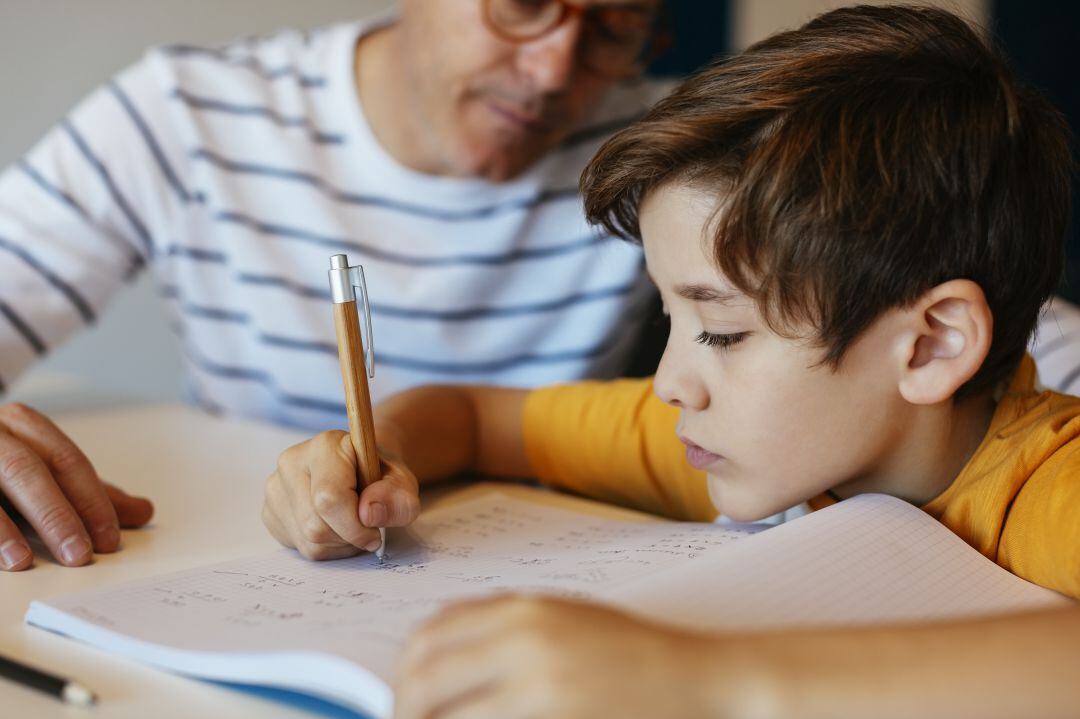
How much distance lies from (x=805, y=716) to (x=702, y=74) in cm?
51

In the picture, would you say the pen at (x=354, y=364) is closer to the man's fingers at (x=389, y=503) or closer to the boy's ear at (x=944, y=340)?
the man's fingers at (x=389, y=503)

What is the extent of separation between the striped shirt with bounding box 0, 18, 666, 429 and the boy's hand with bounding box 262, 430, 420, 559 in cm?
61

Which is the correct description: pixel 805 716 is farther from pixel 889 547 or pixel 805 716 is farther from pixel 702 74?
pixel 702 74

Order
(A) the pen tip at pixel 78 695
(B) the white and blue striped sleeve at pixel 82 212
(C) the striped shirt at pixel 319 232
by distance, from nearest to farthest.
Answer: (A) the pen tip at pixel 78 695 → (B) the white and blue striped sleeve at pixel 82 212 → (C) the striped shirt at pixel 319 232

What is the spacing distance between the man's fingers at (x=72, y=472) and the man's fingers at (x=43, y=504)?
11mm

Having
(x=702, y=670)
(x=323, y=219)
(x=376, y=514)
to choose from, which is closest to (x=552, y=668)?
(x=702, y=670)

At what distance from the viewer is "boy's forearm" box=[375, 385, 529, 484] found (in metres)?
0.96

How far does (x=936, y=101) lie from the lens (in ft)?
2.30

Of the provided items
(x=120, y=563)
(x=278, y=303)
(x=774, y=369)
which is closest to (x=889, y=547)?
(x=774, y=369)

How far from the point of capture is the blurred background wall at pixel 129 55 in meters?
2.03

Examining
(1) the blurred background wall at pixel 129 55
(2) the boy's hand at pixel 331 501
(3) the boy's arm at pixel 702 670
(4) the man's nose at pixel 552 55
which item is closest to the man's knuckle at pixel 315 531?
(2) the boy's hand at pixel 331 501

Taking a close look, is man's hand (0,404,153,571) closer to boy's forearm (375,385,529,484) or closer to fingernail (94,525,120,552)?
fingernail (94,525,120,552)

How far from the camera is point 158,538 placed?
0.83 m

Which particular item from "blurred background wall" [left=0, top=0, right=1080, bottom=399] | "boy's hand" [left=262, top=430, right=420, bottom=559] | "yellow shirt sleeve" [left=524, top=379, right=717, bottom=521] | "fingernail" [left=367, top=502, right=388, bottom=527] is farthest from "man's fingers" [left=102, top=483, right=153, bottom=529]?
"blurred background wall" [left=0, top=0, right=1080, bottom=399]
